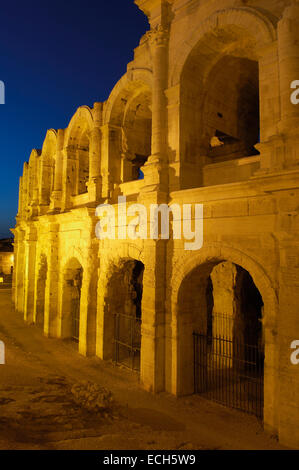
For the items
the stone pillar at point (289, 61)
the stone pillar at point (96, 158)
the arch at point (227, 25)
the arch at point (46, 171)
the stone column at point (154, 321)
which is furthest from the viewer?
the arch at point (46, 171)

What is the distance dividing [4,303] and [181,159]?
64.6ft

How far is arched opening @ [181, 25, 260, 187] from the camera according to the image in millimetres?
7789

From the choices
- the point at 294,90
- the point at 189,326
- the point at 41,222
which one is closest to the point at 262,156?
the point at 294,90

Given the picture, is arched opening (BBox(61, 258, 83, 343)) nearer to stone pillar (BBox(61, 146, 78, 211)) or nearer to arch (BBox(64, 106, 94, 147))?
stone pillar (BBox(61, 146, 78, 211))

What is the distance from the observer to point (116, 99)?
35.8ft

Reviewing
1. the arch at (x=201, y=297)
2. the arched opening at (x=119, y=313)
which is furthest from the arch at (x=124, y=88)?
the arch at (x=201, y=297)

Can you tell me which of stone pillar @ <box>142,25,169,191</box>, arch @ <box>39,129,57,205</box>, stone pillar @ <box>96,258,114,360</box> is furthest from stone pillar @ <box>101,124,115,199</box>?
arch @ <box>39,129,57,205</box>

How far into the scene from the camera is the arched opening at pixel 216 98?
25.6ft

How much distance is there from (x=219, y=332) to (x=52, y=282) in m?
7.54

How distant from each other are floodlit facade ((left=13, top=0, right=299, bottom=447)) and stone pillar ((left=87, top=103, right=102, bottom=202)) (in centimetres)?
4

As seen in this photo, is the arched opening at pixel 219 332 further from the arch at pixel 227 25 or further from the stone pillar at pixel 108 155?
the arch at pixel 227 25

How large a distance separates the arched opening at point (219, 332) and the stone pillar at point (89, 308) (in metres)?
4.11

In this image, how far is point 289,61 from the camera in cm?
590

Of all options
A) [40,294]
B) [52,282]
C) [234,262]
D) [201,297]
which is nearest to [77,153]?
[52,282]
